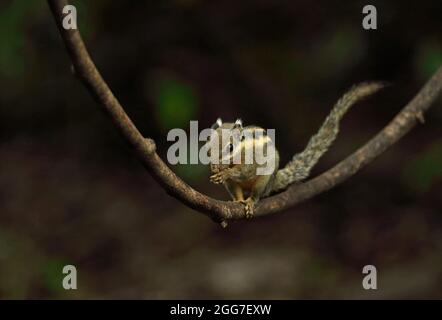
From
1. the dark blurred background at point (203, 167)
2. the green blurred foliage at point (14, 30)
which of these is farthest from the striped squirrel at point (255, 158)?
the green blurred foliage at point (14, 30)

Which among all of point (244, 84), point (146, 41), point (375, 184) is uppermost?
A: point (146, 41)

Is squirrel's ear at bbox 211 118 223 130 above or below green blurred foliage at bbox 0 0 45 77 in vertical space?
below

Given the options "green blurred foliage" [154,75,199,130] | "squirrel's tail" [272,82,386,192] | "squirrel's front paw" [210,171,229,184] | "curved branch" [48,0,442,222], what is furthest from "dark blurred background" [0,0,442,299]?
"squirrel's front paw" [210,171,229,184]

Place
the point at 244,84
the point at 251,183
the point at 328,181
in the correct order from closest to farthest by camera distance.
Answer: the point at 328,181 → the point at 251,183 → the point at 244,84

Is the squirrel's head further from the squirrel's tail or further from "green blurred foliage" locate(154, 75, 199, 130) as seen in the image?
→ "green blurred foliage" locate(154, 75, 199, 130)

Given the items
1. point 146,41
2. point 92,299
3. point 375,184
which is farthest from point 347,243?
point 146,41

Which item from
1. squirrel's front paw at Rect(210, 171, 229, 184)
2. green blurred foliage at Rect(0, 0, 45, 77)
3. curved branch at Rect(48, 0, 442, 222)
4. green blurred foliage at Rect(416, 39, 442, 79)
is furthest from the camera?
green blurred foliage at Rect(0, 0, 45, 77)

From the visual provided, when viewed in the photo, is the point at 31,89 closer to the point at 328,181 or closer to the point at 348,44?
the point at 348,44

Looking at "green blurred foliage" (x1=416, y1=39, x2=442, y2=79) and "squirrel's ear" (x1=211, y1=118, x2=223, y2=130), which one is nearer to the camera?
"squirrel's ear" (x1=211, y1=118, x2=223, y2=130)
